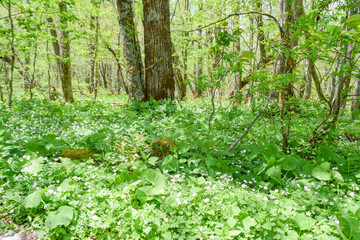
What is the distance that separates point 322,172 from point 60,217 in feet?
9.45

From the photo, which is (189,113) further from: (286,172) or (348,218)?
(348,218)

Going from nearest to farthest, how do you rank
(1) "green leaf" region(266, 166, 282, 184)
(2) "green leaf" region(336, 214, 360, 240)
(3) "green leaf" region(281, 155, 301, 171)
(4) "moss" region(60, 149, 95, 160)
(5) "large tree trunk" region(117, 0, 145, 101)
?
(2) "green leaf" region(336, 214, 360, 240), (1) "green leaf" region(266, 166, 282, 184), (3) "green leaf" region(281, 155, 301, 171), (4) "moss" region(60, 149, 95, 160), (5) "large tree trunk" region(117, 0, 145, 101)

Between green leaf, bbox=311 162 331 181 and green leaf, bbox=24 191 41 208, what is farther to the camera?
green leaf, bbox=311 162 331 181

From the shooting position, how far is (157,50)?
19.2 ft

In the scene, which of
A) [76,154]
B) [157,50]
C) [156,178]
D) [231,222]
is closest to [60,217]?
[156,178]

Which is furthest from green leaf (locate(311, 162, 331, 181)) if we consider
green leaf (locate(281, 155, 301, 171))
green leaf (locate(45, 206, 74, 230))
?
green leaf (locate(45, 206, 74, 230))

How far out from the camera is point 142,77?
240 inches

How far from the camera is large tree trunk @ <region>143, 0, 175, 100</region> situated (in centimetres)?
571

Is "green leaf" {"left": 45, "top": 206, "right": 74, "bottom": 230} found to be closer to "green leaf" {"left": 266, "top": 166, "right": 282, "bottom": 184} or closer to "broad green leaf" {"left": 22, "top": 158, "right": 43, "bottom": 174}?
"broad green leaf" {"left": 22, "top": 158, "right": 43, "bottom": 174}

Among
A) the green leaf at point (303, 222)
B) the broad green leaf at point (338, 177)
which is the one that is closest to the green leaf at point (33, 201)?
the green leaf at point (303, 222)

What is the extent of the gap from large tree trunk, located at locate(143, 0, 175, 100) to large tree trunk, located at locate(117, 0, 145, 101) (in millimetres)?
238

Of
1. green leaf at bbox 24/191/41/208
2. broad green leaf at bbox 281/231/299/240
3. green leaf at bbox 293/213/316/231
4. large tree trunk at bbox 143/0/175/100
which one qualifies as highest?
large tree trunk at bbox 143/0/175/100

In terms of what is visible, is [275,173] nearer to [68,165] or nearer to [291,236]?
[291,236]

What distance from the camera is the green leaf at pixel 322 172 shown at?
7.93 feet
